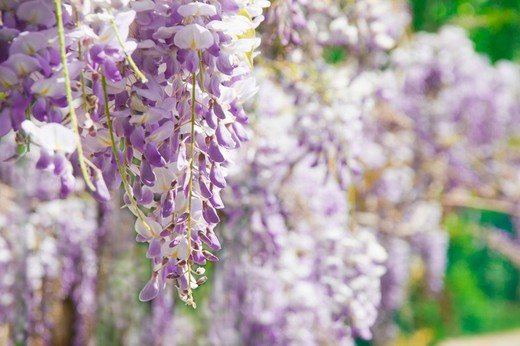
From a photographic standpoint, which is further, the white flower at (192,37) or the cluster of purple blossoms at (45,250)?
the cluster of purple blossoms at (45,250)

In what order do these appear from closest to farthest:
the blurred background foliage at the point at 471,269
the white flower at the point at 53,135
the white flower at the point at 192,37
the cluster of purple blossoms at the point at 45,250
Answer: the white flower at the point at 53,135, the white flower at the point at 192,37, the cluster of purple blossoms at the point at 45,250, the blurred background foliage at the point at 471,269

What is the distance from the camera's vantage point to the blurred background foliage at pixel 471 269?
818 cm

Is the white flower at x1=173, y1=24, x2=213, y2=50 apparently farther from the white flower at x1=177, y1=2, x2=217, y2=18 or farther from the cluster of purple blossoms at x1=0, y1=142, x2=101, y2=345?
the cluster of purple blossoms at x1=0, y1=142, x2=101, y2=345

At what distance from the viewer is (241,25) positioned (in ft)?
3.28

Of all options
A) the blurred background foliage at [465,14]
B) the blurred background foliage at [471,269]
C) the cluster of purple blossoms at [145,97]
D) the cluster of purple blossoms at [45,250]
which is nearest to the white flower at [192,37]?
the cluster of purple blossoms at [145,97]

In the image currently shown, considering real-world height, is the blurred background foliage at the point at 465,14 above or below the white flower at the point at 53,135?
below

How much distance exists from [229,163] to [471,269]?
12737 mm

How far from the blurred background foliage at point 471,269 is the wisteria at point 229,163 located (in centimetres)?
109

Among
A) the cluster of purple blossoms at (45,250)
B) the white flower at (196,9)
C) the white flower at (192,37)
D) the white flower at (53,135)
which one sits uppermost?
the white flower at (196,9)

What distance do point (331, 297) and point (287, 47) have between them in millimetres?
856

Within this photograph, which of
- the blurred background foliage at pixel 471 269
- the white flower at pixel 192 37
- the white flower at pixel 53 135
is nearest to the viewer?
the white flower at pixel 53 135

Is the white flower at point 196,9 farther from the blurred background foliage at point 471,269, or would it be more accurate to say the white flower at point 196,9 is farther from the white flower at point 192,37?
the blurred background foliage at point 471,269

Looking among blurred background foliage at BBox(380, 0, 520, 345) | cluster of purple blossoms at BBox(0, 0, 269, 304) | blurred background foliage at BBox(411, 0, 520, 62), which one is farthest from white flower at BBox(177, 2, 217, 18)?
blurred background foliage at BBox(411, 0, 520, 62)

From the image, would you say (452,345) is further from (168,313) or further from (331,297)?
(331,297)
